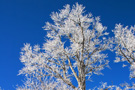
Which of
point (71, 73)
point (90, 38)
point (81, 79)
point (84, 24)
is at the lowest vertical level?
point (81, 79)

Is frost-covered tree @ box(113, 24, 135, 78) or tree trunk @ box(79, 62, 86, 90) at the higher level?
frost-covered tree @ box(113, 24, 135, 78)

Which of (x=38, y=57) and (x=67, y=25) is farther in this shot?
(x=67, y=25)

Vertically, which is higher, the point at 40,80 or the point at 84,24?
the point at 84,24

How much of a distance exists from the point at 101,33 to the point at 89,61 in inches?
94.3

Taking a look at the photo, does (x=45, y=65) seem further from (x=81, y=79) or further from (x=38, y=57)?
(x=81, y=79)

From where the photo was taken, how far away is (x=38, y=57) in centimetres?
880

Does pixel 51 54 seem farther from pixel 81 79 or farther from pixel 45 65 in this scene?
pixel 81 79

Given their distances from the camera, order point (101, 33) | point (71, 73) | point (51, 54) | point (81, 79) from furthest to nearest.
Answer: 1. point (101, 33)
2. point (51, 54)
3. point (71, 73)
4. point (81, 79)

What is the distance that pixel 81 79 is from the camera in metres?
7.70

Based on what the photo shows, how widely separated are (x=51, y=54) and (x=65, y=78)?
5.94ft

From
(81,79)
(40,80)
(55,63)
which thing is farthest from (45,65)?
(81,79)

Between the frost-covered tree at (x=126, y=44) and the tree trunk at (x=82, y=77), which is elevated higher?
the frost-covered tree at (x=126, y=44)

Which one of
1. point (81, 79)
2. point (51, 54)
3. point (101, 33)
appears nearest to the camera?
point (81, 79)

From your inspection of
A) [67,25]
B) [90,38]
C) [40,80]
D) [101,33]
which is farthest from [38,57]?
[101,33]
